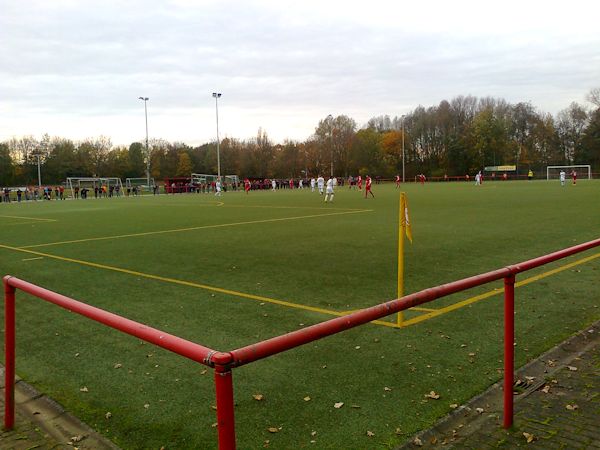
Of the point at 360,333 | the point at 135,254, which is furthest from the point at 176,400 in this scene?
the point at 135,254

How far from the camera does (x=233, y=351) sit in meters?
2.30

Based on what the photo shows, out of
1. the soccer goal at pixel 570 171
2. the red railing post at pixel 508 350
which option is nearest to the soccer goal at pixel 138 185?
the soccer goal at pixel 570 171

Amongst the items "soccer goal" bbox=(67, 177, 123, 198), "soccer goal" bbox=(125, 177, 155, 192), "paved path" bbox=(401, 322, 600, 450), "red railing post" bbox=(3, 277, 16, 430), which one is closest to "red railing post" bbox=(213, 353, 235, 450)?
"paved path" bbox=(401, 322, 600, 450)

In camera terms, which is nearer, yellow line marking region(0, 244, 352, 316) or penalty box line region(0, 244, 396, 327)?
penalty box line region(0, 244, 396, 327)

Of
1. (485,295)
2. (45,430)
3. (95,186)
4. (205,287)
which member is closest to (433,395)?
(45,430)

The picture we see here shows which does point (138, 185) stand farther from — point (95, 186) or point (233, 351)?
point (233, 351)

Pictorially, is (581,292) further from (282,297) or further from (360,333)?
(282,297)

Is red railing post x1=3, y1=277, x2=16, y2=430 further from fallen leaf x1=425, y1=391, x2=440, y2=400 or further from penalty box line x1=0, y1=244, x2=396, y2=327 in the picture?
penalty box line x1=0, y1=244, x2=396, y2=327

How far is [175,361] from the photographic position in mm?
5527

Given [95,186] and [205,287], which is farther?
[95,186]

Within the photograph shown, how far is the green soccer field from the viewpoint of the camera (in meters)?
4.21

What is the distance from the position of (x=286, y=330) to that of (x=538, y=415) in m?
3.10

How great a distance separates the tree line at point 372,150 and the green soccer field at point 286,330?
9280 cm

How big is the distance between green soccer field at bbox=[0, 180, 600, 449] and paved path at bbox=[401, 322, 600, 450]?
0.19 m
